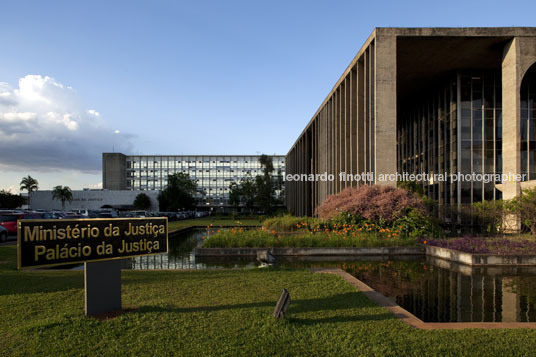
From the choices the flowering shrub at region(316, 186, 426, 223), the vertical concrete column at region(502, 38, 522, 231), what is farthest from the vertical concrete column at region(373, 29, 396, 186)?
the vertical concrete column at region(502, 38, 522, 231)

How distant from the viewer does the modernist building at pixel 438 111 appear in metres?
24.0

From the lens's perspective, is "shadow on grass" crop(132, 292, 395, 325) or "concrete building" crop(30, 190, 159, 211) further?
"concrete building" crop(30, 190, 159, 211)

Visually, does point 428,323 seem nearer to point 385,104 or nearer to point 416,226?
point 416,226

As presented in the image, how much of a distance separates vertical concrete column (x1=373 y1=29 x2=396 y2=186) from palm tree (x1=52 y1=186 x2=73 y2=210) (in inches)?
3309

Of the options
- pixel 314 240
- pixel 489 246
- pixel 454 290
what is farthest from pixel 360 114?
pixel 454 290

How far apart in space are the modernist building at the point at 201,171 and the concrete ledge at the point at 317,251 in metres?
96.1

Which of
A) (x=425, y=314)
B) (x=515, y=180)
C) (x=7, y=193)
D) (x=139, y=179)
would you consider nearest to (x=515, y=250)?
(x=425, y=314)

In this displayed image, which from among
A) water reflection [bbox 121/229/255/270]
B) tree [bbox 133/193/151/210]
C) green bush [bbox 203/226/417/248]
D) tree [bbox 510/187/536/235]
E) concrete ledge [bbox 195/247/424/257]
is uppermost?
tree [bbox 510/187/536/235]

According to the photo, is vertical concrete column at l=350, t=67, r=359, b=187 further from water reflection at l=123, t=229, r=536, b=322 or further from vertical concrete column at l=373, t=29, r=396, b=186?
water reflection at l=123, t=229, r=536, b=322

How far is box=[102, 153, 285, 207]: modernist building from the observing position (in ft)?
369

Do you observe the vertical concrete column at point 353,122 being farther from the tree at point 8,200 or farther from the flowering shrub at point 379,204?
the tree at point 8,200

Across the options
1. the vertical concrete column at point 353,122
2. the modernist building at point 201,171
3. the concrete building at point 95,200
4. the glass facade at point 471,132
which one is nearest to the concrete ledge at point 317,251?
the vertical concrete column at point 353,122

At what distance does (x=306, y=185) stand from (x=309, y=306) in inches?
1945

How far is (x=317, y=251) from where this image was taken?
14.9 metres
